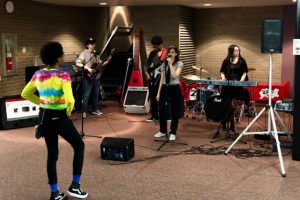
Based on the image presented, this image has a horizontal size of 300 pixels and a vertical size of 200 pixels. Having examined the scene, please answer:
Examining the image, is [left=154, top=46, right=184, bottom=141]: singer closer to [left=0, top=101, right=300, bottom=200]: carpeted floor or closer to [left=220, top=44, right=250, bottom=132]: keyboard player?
[left=0, top=101, right=300, bottom=200]: carpeted floor

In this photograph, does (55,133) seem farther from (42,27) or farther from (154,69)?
(42,27)

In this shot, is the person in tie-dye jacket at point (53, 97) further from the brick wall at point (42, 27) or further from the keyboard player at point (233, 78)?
the brick wall at point (42, 27)

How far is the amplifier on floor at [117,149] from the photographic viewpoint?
5480 millimetres

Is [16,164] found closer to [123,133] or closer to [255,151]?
Result: [123,133]

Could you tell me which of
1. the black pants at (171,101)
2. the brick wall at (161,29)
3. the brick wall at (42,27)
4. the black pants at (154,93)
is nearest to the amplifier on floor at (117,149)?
the black pants at (171,101)

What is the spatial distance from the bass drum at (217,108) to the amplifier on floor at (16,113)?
3.39 metres

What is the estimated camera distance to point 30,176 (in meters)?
4.95

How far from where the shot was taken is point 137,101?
914 cm

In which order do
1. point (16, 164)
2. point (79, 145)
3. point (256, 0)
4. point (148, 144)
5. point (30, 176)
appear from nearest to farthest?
point (79, 145), point (30, 176), point (16, 164), point (148, 144), point (256, 0)

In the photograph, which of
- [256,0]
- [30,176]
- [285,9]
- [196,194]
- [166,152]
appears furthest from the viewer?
[285,9]

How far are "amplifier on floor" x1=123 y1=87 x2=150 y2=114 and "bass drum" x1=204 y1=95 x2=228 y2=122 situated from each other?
2645mm

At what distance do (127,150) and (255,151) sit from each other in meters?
1.89

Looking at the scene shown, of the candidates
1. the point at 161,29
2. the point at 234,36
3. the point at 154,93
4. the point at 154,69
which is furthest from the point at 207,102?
the point at 234,36

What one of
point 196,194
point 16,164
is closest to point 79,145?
point 196,194
